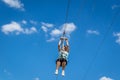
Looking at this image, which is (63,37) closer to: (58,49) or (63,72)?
(58,49)

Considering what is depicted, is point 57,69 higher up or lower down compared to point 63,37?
lower down

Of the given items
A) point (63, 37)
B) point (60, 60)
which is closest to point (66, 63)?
point (60, 60)

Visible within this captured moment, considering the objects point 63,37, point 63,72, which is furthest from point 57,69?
point 63,37

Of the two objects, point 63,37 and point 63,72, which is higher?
point 63,37

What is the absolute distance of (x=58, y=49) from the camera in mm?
20609

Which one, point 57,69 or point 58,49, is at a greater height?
point 58,49

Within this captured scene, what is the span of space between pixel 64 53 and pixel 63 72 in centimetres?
125

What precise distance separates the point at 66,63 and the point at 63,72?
0.63m

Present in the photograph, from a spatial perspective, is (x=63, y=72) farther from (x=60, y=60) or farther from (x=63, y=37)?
(x=63, y=37)

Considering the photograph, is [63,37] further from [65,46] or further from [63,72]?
[63,72]

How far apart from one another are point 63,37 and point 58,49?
90 cm

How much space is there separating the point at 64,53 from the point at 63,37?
123 cm

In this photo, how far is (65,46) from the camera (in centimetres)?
2088

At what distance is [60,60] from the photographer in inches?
796
